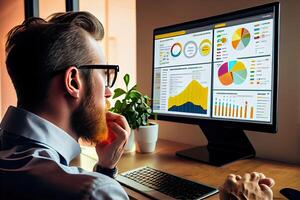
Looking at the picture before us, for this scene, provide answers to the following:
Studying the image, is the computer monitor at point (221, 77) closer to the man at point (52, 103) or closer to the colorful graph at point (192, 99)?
the colorful graph at point (192, 99)

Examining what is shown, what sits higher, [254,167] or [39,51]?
[39,51]

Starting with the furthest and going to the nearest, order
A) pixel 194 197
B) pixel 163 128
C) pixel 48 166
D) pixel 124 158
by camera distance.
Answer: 1. pixel 163 128
2. pixel 124 158
3. pixel 194 197
4. pixel 48 166

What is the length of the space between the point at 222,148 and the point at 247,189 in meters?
0.53

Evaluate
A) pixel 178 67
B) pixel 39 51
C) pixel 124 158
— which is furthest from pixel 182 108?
pixel 39 51

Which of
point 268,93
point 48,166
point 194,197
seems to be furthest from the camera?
point 268,93

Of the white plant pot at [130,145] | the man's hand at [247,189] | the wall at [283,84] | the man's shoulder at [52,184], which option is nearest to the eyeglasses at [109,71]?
the man's shoulder at [52,184]

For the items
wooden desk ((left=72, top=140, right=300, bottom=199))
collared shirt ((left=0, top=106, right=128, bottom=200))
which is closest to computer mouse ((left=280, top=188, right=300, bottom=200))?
wooden desk ((left=72, top=140, right=300, bottom=199))

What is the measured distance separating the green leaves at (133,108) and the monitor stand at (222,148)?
21 centimetres

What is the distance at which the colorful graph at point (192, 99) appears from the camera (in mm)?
1195

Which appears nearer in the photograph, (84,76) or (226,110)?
(84,76)

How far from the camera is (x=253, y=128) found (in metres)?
1.04

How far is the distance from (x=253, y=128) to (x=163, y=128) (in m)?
0.68

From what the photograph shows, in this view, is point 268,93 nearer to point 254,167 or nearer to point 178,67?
point 254,167

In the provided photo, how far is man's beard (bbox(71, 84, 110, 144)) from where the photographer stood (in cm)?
73
